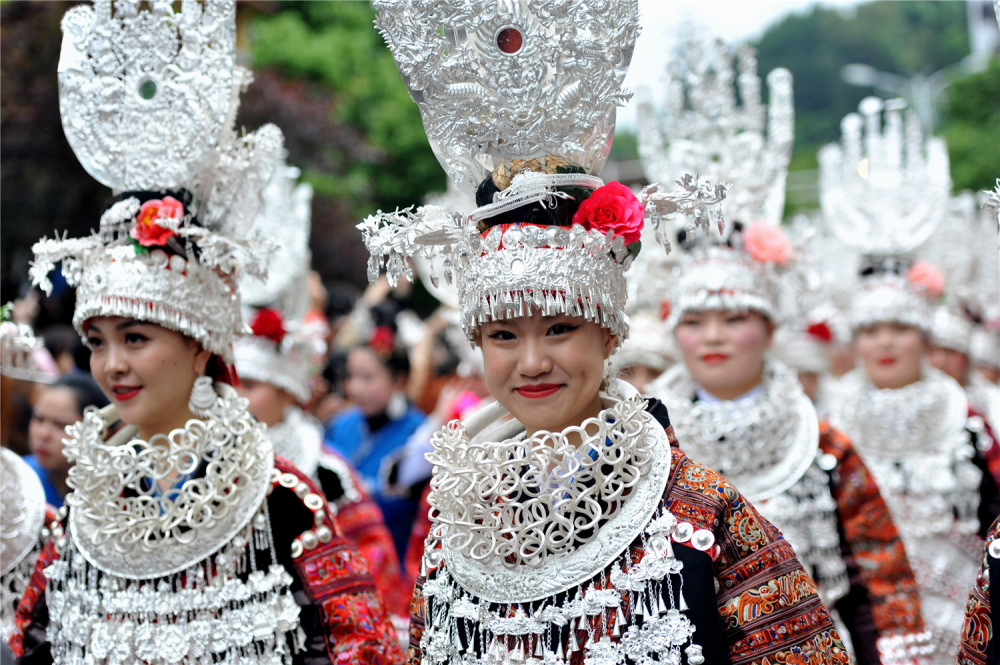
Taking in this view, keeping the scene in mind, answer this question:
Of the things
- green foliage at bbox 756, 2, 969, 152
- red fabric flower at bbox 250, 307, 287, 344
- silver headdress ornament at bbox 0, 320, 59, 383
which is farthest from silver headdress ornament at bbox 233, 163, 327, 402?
green foliage at bbox 756, 2, 969, 152

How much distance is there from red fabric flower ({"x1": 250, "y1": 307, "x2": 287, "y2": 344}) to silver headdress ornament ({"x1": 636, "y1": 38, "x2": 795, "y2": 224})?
2195mm

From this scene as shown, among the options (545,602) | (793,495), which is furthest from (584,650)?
(793,495)

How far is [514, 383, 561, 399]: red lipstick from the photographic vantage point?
2.96 metres

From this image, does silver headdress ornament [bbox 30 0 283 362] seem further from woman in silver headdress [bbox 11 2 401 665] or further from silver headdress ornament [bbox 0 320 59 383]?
silver headdress ornament [bbox 0 320 59 383]

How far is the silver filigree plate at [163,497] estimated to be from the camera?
140 inches

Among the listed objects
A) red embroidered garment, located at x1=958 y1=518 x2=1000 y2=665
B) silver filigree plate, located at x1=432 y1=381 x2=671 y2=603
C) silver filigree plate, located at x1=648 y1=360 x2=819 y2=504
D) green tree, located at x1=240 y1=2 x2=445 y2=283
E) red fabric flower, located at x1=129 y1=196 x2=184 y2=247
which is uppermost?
green tree, located at x1=240 y1=2 x2=445 y2=283

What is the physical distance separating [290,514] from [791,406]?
7.10 feet

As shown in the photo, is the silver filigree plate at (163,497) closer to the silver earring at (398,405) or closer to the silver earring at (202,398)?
the silver earring at (202,398)

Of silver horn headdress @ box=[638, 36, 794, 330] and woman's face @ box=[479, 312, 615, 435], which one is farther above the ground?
→ silver horn headdress @ box=[638, 36, 794, 330]

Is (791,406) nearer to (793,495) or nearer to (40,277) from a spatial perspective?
(793,495)

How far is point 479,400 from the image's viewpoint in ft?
25.8

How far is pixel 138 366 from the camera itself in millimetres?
3719

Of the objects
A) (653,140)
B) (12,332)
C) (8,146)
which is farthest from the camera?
(8,146)

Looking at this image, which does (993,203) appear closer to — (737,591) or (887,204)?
(737,591)
